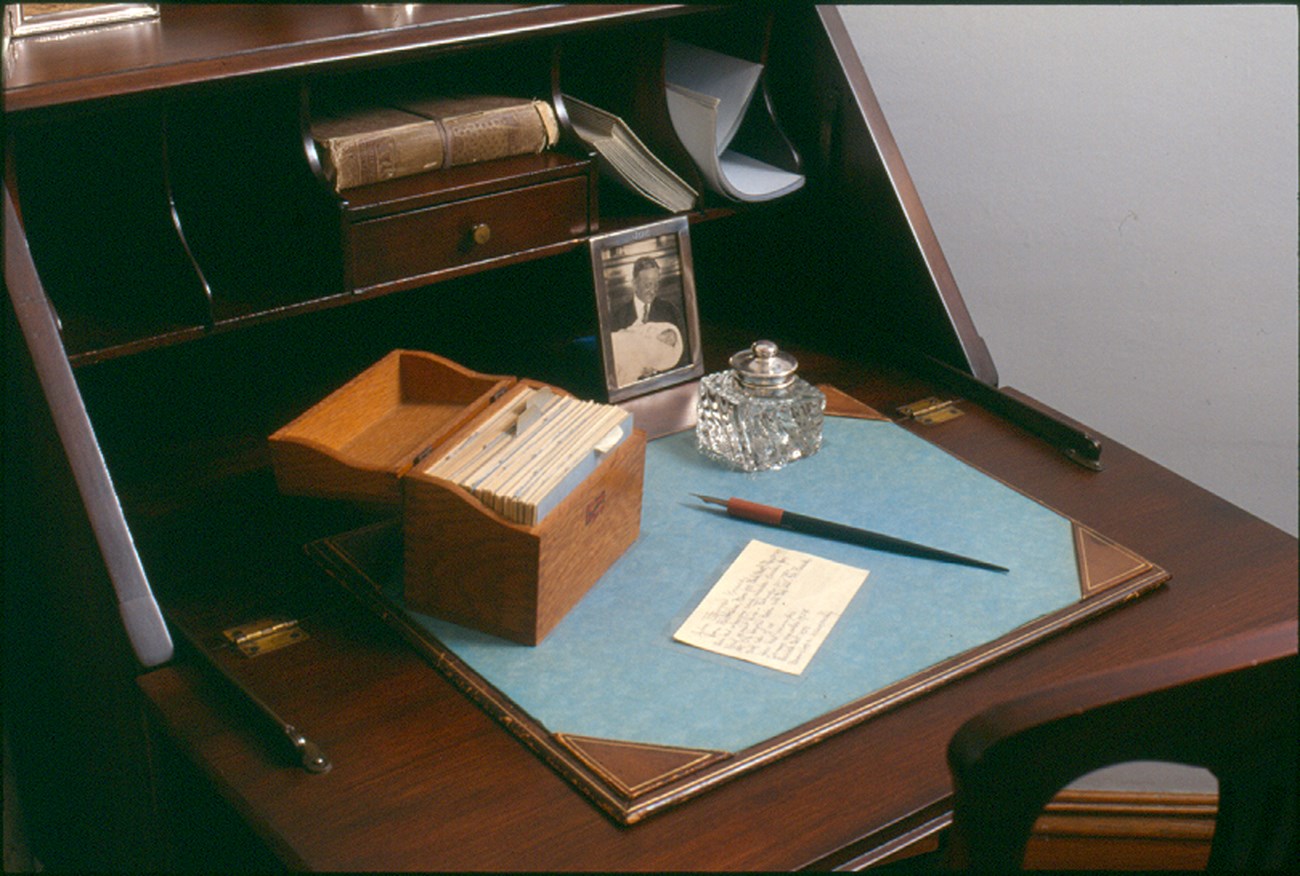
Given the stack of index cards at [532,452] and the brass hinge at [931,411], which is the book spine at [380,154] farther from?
the brass hinge at [931,411]

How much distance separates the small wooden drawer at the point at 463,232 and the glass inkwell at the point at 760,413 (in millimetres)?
239

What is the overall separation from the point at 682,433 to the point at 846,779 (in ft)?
1.83

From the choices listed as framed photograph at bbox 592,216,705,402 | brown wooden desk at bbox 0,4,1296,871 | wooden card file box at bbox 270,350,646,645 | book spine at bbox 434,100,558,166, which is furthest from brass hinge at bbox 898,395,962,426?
book spine at bbox 434,100,558,166

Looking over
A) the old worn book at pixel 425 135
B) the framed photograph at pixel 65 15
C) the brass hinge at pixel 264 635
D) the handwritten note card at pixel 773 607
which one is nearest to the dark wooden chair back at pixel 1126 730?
the handwritten note card at pixel 773 607

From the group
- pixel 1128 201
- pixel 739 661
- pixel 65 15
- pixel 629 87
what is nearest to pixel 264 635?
pixel 739 661

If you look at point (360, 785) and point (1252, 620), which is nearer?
point (360, 785)

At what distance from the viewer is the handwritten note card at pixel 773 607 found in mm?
1041

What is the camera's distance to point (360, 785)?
2.98ft

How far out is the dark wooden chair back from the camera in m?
0.69

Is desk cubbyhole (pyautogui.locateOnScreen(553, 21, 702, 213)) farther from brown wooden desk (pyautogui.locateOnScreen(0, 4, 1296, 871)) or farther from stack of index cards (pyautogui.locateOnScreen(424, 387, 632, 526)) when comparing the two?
stack of index cards (pyautogui.locateOnScreen(424, 387, 632, 526))

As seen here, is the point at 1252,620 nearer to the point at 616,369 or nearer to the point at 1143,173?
the point at 616,369

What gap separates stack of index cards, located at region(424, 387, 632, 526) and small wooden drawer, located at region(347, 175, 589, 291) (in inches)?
7.4

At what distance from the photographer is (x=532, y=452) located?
3.56 feet

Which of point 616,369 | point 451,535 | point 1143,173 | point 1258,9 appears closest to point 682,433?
point 616,369
